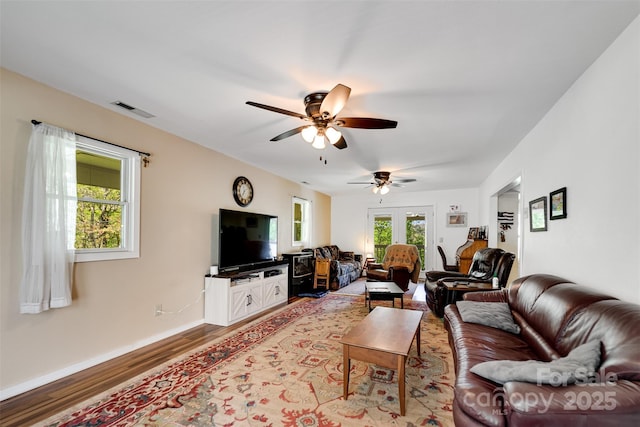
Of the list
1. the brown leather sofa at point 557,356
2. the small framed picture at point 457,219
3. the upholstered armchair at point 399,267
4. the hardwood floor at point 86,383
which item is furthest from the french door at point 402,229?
the hardwood floor at point 86,383

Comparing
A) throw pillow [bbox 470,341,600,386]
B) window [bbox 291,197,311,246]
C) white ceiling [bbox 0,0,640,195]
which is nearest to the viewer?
throw pillow [bbox 470,341,600,386]

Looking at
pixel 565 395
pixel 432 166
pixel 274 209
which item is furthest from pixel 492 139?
pixel 274 209

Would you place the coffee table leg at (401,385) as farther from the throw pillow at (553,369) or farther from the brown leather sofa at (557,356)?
the throw pillow at (553,369)

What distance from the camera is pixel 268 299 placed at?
468cm

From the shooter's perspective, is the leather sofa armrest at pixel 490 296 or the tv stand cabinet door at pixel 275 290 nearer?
the leather sofa armrest at pixel 490 296

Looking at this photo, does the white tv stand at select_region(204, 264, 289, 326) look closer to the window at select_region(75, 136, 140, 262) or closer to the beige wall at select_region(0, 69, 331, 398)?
the beige wall at select_region(0, 69, 331, 398)

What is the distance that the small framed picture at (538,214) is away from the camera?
112 inches

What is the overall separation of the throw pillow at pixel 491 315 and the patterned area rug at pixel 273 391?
0.50 metres

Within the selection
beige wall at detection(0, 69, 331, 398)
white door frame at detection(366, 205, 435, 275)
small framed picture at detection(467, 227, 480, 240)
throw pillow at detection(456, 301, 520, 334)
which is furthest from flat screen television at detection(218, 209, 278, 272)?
small framed picture at detection(467, 227, 480, 240)

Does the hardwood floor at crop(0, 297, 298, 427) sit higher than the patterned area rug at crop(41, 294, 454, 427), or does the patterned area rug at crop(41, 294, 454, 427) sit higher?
the patterned area rug at crop(41, 294, 454, 427)

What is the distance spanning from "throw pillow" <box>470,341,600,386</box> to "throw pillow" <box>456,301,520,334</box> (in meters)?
1.04

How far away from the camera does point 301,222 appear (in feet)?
23.2

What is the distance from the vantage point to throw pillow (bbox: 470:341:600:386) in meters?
1.25

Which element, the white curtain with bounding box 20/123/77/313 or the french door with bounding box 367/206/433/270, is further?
the french door with bounding box 367/206/433/270
